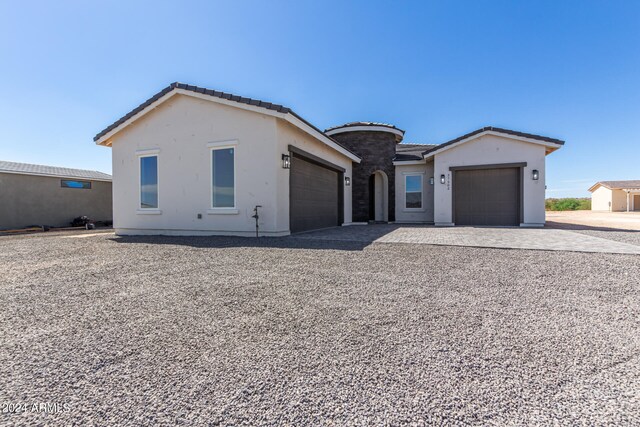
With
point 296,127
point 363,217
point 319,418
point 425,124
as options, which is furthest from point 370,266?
point 425,124

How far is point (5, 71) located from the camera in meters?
8.51

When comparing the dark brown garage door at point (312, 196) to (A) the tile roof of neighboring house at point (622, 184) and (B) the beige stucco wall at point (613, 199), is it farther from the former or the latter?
(B) the beige stucco wall at point (613, 199)

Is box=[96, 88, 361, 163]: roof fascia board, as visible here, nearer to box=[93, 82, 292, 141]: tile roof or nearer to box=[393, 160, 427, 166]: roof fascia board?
box=[93, 82, 292, 141]: tile roof

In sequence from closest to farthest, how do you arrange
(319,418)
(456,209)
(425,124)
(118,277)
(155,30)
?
(319,418)
(118,277)
(155,30)
(456,209)
(425,124)

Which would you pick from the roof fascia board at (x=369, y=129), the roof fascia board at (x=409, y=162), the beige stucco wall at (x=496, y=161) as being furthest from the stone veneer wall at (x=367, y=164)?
the beige stucco wall at (x=496, y=161)

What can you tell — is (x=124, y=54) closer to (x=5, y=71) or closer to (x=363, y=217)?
(x=5, y=71)

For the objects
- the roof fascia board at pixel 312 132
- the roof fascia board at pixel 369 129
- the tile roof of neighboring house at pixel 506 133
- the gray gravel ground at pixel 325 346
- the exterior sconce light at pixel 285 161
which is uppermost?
the roof fascia board at pixel 369 129

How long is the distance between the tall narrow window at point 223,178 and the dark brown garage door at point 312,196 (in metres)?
1.76

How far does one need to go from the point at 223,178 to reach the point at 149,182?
2971 mm

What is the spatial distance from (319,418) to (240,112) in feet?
27.3

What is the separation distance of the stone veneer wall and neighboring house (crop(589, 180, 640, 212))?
3240 cm

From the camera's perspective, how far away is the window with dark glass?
51.4 feet

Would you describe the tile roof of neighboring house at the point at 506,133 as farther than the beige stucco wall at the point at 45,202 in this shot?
No

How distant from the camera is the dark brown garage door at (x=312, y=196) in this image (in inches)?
356
